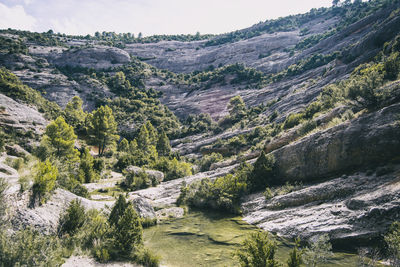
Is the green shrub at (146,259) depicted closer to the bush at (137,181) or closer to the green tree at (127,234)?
the green tree at (127,234)

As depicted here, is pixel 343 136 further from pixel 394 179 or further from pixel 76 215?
pixel 76 215

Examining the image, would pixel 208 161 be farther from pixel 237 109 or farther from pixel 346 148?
pixel 237 109

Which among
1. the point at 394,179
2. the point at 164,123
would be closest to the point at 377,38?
the point at 394,179

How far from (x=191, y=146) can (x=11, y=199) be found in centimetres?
5689

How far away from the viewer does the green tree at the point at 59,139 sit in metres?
37.2

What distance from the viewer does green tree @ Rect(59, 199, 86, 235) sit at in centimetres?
1307

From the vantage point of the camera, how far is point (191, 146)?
6719cm

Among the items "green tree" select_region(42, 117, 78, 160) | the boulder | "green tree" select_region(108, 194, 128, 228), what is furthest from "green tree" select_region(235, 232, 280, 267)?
"green tree" select_region(42, 117, 78, 160)

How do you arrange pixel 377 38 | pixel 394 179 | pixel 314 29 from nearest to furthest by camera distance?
pixel 394 179
pixel 377 38
pixel 314 29

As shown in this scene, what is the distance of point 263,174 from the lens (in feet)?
87.2

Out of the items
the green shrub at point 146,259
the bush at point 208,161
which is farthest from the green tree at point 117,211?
the bush at point 208,161

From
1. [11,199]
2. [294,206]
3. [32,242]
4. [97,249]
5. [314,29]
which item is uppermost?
[314,29]

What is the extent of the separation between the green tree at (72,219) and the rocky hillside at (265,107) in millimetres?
490

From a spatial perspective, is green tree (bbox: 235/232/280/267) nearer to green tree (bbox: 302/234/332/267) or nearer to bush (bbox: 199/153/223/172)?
green tree (bbox: 302/234/332/267)
